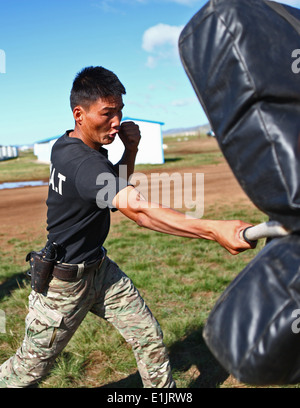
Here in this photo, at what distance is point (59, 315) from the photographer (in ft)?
9.36

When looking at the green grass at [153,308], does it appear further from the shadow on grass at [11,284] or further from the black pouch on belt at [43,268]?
the black pouch on belt at [43,268]

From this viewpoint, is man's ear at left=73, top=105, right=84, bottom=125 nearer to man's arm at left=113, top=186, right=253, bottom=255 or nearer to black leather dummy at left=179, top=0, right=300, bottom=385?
man's arm at left=113, top=186, right=253, bottom=255

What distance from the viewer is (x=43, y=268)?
2.81 metres

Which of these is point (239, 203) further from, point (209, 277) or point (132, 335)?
point (132, 335)

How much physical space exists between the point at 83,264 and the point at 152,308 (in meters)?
2.15

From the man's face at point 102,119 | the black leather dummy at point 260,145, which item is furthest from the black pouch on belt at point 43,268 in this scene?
the black leather dummy at point 260,145

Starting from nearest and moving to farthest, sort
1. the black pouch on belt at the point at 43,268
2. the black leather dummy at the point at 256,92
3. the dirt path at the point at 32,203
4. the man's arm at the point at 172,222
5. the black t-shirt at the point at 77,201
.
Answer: the black leather dummy at the point at 256,92 < the man's arm at the point at 172,222 < the black t-shirt at the point at 77,201 < the black pouch on belt at the point at 43,268 < the dirt path at the point at 32,203

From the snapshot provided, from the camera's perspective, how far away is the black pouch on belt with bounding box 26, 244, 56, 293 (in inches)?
110

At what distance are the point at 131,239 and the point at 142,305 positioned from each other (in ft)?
15.5

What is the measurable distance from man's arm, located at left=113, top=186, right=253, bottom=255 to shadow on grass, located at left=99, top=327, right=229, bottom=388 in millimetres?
2007

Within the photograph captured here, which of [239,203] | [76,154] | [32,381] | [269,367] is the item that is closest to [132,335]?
[32,381]

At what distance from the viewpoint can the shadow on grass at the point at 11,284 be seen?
18.1 feet

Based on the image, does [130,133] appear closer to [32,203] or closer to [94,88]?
[94,88]

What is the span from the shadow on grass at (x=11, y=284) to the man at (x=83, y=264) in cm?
263
